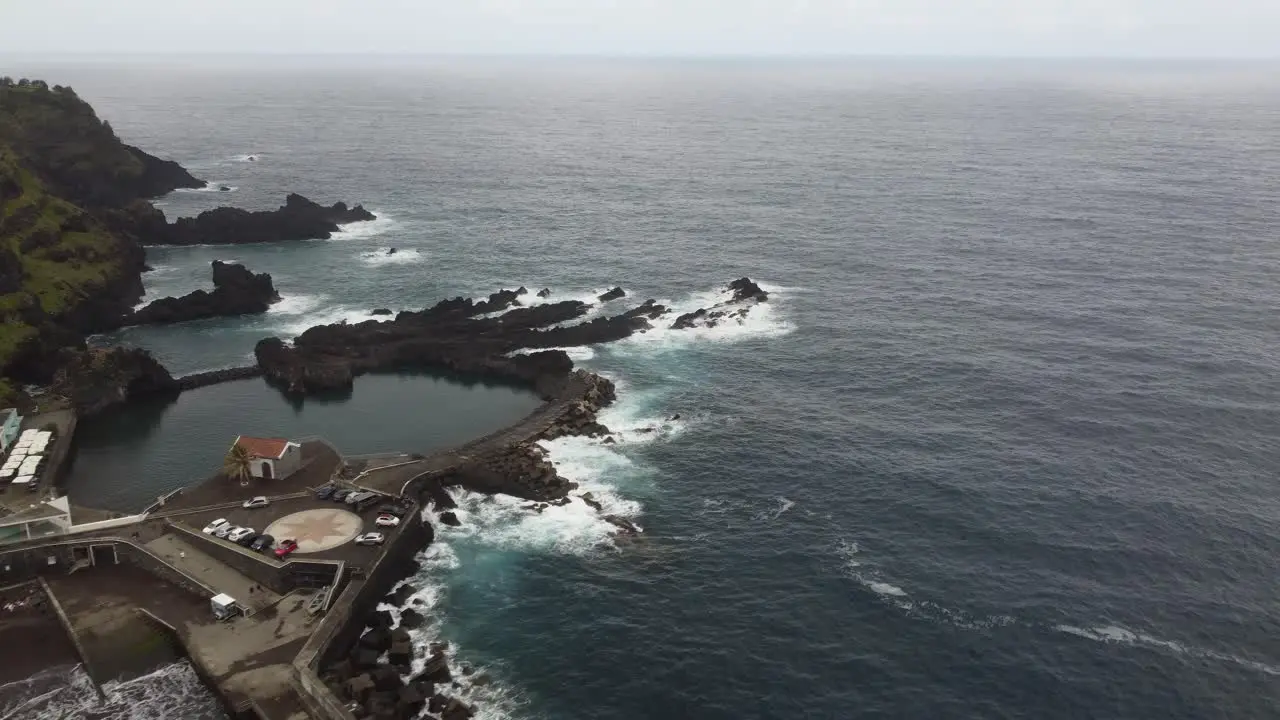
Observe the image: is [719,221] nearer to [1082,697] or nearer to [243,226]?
[243,226]

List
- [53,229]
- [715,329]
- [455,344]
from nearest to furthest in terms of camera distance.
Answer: [455,344] < [715,329] < [53,229]

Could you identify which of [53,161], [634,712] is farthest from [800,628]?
[53,161]

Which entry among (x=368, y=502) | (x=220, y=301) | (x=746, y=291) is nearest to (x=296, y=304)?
(x=220, y=301)

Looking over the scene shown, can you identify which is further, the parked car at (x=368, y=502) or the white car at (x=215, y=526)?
the parked car at (x=368, y=502)

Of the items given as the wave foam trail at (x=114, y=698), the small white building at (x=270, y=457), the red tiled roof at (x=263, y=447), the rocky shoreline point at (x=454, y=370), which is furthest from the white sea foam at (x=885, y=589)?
the red tiled roof at (x=263, y=447)

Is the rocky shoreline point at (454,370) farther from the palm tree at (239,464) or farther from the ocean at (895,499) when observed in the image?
the palm tree at (239,464)

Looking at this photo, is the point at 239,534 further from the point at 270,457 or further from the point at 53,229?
the point at 53,229
